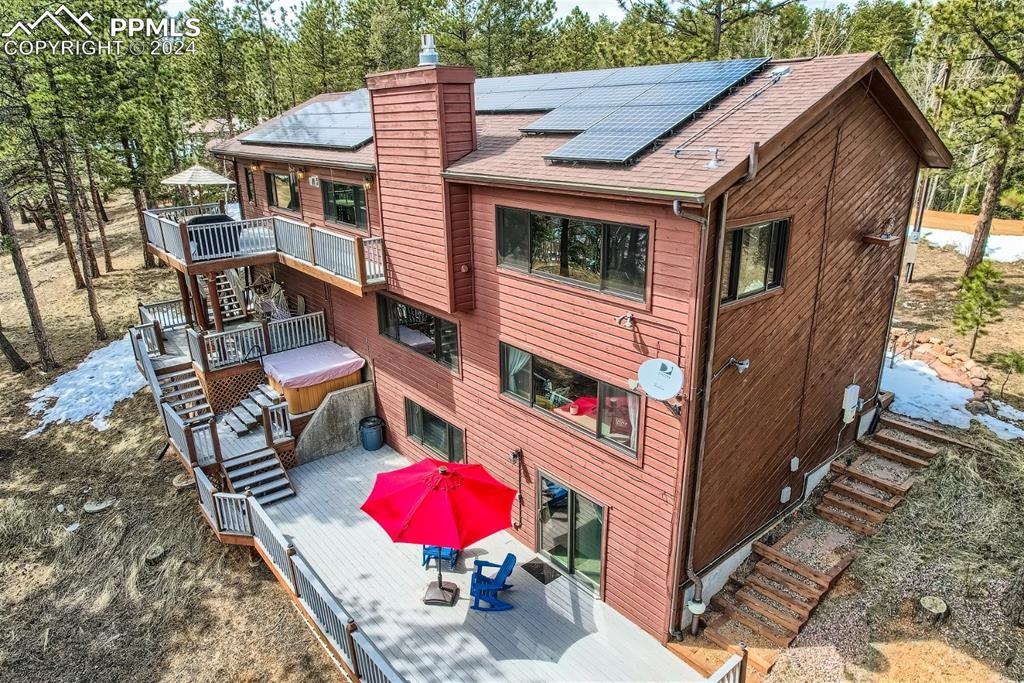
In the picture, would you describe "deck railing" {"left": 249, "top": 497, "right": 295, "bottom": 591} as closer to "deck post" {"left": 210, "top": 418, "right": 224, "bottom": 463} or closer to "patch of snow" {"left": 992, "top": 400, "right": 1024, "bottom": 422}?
"deck post" {"left": 210, "top": 418, "right": 224, "bottom": 463}

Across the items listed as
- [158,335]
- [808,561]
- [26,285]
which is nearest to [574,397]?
[808,561]

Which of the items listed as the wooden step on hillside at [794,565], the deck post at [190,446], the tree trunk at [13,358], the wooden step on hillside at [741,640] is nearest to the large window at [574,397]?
the wooden step on hillside at [741,640]

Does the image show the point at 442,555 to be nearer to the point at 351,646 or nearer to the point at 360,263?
the point at 351,646

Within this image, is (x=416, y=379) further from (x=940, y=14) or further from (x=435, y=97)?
(x=940, y=14)

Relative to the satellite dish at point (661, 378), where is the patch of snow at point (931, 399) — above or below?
below

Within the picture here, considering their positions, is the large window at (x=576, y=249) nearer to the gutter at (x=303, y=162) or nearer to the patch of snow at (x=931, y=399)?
the gutter at (x=303, y=162)

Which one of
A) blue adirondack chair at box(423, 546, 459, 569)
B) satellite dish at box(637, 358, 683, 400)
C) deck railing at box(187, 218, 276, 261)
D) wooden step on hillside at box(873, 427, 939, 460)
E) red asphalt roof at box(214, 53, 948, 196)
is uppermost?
red asphalt roof at box(214, 53, 948, 196)

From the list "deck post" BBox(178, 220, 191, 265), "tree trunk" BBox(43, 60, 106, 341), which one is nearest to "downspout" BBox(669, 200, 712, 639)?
"deck post" BBox(178, 220, 191, 265)
